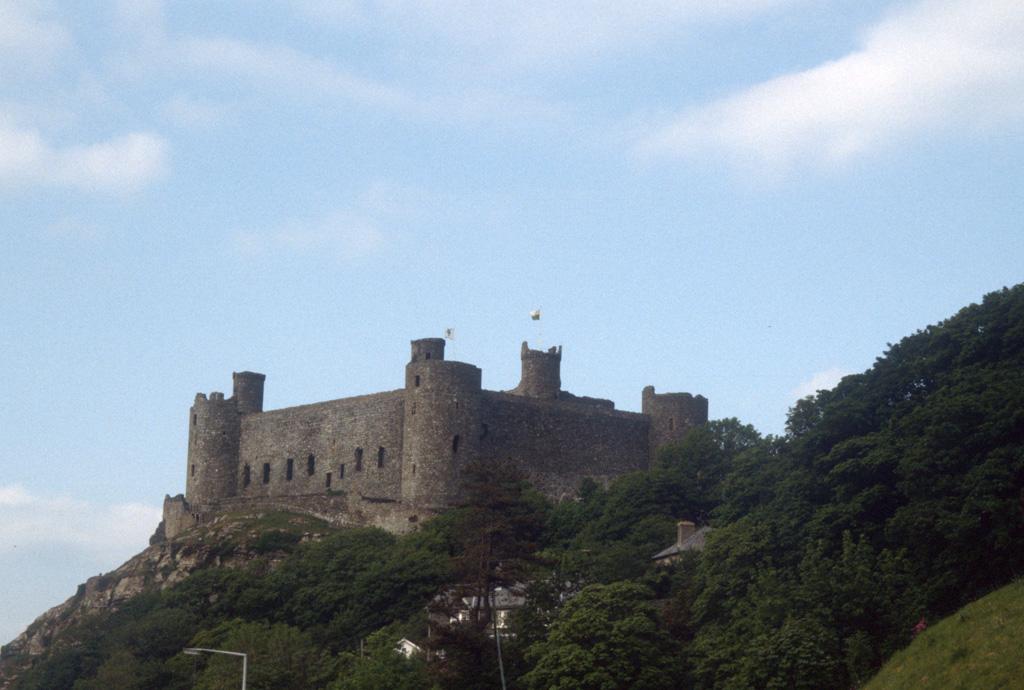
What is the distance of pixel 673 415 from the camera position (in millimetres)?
94938

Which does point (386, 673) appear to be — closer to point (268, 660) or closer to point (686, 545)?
point (268, 660)

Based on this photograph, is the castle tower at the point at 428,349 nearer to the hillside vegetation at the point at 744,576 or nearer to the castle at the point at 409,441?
the castle at the point at 409,441

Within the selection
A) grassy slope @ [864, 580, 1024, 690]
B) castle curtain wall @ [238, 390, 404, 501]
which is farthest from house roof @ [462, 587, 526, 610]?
grassy slope @ [864, 580, 1024, 690]

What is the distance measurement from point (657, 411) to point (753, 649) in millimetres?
42242

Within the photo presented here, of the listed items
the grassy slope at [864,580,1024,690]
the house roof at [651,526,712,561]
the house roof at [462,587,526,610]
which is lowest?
the grassy slope at [864,580,1024,690]

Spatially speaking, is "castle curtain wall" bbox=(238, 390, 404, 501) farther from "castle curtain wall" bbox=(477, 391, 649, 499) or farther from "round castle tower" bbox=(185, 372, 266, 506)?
"castle curtain wall" bbox=(477, 391, 649, 499)

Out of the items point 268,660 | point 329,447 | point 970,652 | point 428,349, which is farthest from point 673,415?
point 970,652

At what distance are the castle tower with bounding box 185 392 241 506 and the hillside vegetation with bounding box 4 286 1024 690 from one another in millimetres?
16950

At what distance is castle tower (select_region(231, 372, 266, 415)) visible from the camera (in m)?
98.4

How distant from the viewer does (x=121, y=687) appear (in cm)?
7256

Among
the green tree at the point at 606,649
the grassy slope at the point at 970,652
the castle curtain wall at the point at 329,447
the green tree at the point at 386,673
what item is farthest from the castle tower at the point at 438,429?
the grassy slope at the point at 970,652

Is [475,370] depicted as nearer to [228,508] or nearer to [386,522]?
[386,522]

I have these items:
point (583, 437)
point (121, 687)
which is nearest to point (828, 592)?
point (121, 687)

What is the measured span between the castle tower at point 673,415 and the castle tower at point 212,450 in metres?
22.4
